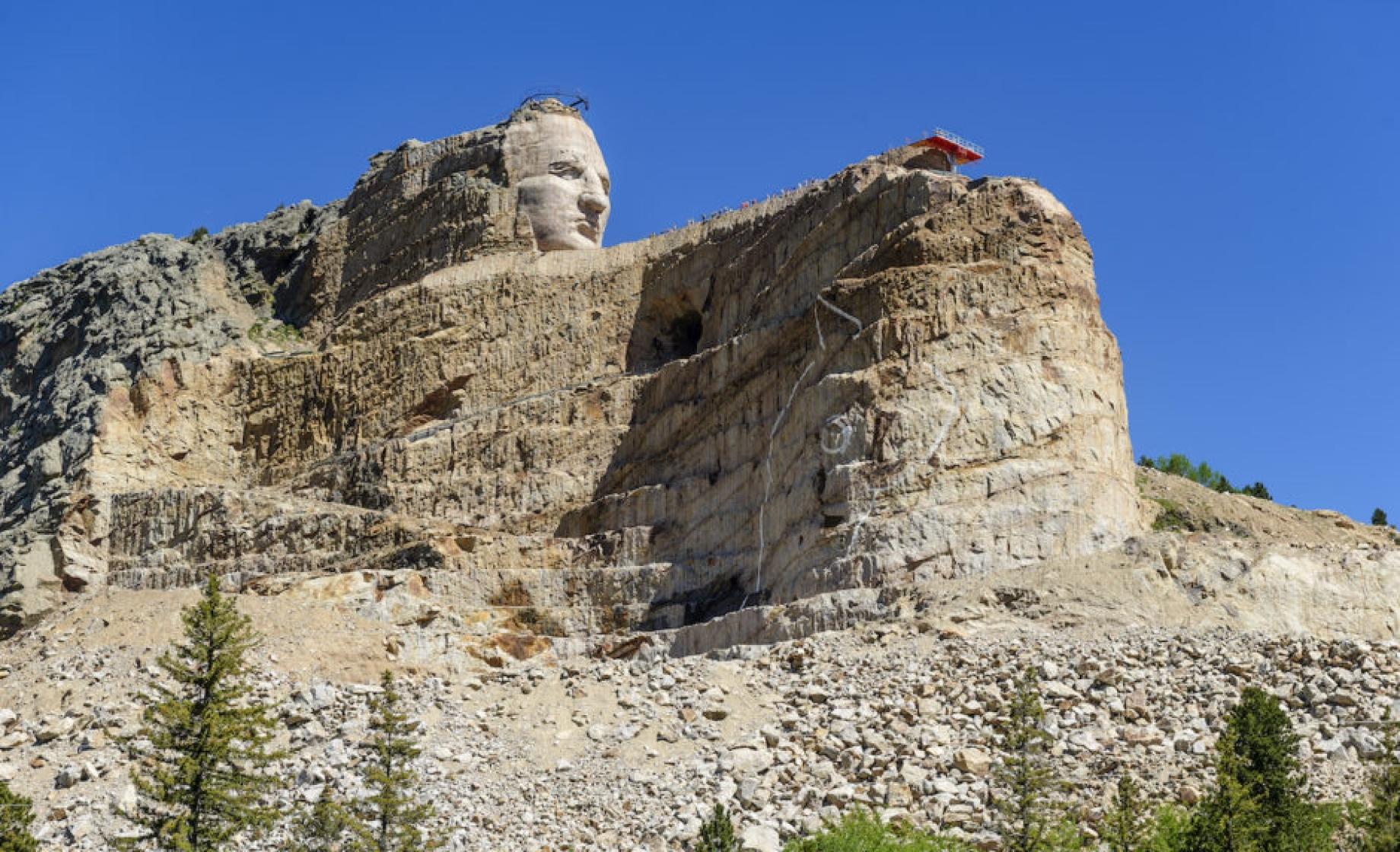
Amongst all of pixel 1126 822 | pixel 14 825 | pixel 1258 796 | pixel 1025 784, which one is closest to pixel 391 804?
pixel 14 825

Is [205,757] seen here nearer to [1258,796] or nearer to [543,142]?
[1258,796]

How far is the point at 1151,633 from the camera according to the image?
41.5 meters

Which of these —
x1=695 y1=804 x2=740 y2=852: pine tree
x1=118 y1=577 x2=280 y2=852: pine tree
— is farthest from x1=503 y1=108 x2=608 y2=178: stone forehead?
x1=695 y1=804 x2=740 y2=852: pine tree

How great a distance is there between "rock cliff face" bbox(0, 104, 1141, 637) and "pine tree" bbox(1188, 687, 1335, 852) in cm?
1036

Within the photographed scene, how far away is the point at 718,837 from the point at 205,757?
8.25m

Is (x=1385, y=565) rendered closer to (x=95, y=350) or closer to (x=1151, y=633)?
(x=1151, y=633)

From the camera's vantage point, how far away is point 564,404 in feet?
198

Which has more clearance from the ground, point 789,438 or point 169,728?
point 789,438

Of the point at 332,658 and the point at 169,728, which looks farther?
the point at 332,658

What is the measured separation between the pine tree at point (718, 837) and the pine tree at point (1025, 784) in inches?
161

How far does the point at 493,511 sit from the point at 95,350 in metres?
17.1

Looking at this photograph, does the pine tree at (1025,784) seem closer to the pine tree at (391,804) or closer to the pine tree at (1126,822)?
the pine tree at (1126,822)

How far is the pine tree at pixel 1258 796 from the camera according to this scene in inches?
1264

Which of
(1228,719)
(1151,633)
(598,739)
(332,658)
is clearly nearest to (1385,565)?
(1151,633)
